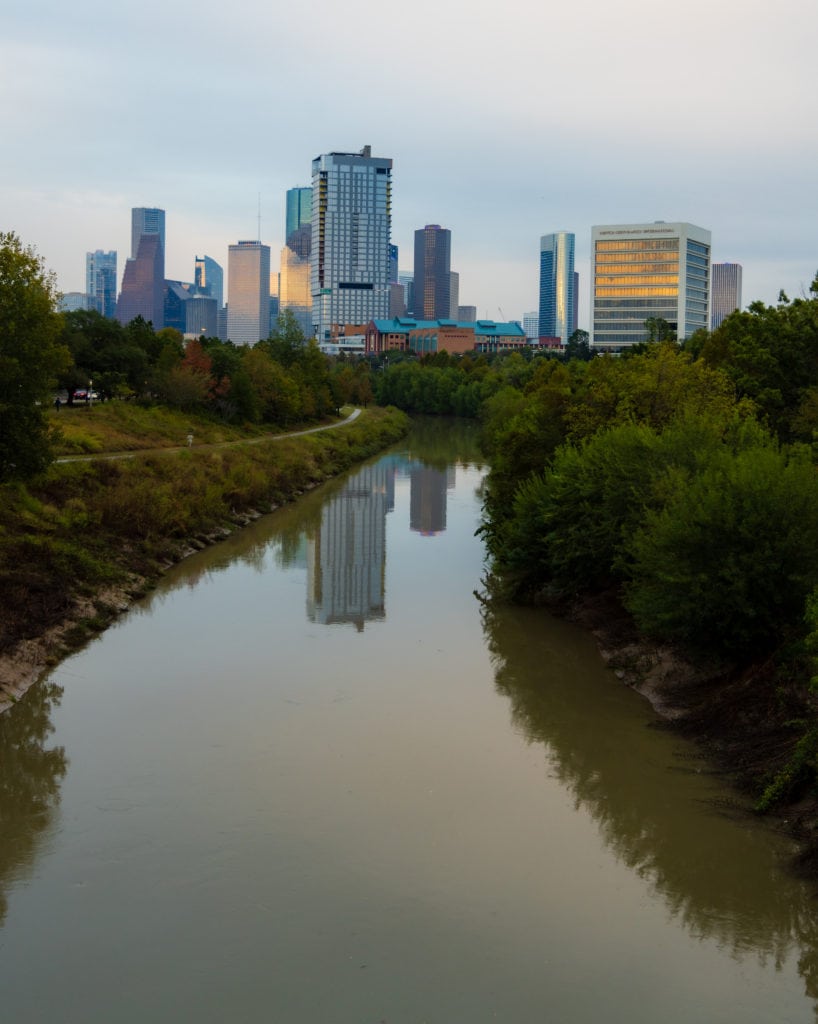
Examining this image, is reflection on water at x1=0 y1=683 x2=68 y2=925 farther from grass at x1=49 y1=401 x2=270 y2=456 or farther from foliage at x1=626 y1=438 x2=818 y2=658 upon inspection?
grass at x1=49 y1=401 x2=270 y2=456

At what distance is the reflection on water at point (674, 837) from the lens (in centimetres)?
1498

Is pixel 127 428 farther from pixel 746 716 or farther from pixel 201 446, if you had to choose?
pixel 746 716

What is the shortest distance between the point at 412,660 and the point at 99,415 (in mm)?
39425

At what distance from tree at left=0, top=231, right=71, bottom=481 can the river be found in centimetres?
843

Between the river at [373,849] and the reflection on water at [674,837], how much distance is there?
0.05m

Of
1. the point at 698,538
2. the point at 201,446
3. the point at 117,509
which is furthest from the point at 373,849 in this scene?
the point at 201,446

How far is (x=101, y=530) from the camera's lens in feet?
126

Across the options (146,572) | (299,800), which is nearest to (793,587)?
(299,800)

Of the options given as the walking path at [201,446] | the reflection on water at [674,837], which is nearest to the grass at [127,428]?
the walking path at [201,446]

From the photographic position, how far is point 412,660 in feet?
91.7

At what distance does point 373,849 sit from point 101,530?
24362mm

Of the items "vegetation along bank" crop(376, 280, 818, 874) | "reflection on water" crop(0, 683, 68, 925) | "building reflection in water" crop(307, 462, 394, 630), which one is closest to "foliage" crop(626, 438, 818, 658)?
"vegetation along bank" crop(376, 280, 818, 874)

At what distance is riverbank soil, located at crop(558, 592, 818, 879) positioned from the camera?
59.1 ft

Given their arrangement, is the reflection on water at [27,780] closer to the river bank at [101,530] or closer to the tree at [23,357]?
the river bank at [101,530]
